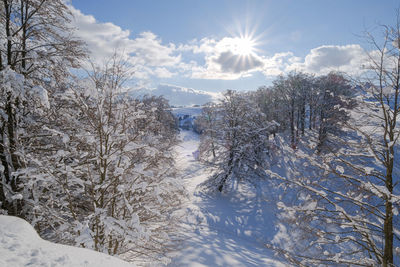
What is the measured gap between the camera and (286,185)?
466cm

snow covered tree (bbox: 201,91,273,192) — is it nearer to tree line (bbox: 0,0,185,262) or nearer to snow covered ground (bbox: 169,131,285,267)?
snow covered ground (bbox: 169,131,285,267)

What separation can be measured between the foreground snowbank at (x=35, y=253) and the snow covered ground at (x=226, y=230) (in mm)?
4325

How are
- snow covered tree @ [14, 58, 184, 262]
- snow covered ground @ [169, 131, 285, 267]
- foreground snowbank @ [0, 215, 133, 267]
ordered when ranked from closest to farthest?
foreground snowbank @ [0, 215, 133, 267], snow covered tree @ [14, 58, 184, 262], snow covered ground @ [169, 131, 285, 267]

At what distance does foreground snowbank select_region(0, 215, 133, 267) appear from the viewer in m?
2.06

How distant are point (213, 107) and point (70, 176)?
47.3 ft

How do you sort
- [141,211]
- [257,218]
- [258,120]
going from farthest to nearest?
[258,120] < [257,218] < [141,211]

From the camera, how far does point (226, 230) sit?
11.6 m

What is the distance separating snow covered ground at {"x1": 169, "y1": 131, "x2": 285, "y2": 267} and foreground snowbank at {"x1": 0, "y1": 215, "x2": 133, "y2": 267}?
14.2 ft

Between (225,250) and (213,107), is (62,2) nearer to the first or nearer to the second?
(225,250)

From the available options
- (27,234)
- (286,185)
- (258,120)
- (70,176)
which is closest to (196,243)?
(286,185)

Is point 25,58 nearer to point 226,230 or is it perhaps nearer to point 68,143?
point 68,143

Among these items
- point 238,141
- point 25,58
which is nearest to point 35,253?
point 25,58

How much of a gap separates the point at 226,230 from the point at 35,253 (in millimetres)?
10798

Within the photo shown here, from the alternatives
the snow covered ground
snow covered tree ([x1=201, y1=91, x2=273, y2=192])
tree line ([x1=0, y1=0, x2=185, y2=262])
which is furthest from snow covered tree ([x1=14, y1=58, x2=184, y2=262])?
snow covered tree ([x1=201, y1=91, x2=273, y2=192])
